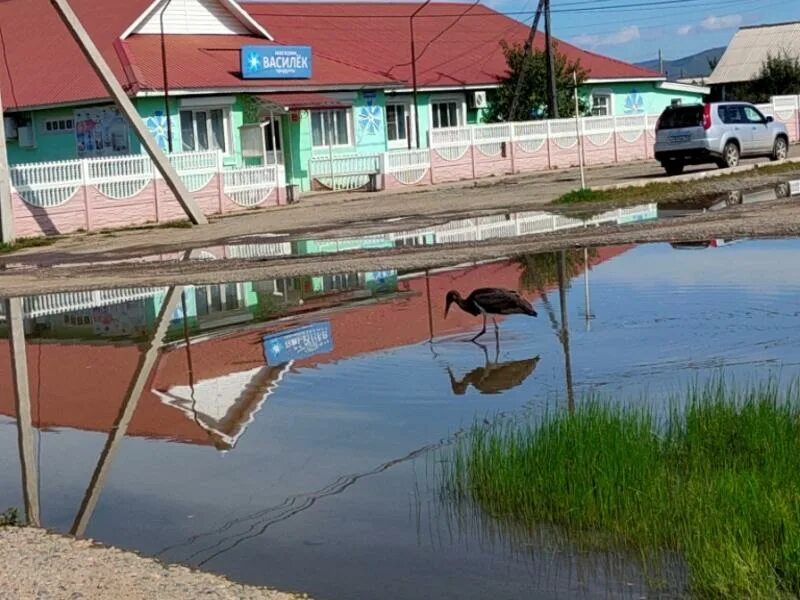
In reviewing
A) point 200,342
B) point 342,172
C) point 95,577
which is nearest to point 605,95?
point 342,172

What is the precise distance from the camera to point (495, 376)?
11.2 metres

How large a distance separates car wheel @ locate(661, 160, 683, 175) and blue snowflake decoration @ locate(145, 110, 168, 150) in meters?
13.3

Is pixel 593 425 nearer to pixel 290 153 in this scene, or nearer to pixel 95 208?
pixel 95 208

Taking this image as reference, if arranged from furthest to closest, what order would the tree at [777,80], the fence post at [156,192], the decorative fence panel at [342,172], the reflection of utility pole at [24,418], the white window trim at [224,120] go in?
the tree at [777,80]
the decorative fence panel at [342,172]
the white window trim at [224,120]
the fence post at [156,192]
the reflection of utility pole at [24,418]

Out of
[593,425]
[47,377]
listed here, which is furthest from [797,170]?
[593,425]

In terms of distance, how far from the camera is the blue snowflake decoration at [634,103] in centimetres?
5719

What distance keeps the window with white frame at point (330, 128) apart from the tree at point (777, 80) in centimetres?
2819

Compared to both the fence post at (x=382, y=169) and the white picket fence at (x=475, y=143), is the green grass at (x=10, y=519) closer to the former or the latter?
the white picket fence at (x=475, y=143)

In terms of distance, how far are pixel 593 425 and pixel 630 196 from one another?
2131cm

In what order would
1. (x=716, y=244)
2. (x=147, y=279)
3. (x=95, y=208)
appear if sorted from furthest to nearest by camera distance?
(x=95, y=208) < (x=147, y=279) < (x=716, y=244)

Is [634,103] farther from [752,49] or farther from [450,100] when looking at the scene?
[752,49]

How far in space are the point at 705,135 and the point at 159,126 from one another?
1452cm

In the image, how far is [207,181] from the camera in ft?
114

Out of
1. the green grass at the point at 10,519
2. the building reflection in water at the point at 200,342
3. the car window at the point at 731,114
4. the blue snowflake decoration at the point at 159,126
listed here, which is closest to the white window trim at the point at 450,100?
the blue snowflake decoration at the point at 159,126
